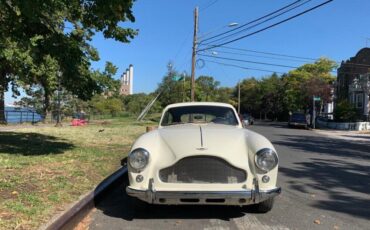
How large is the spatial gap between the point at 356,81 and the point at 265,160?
2161 inches

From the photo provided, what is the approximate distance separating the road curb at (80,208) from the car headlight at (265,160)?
7.97 feet

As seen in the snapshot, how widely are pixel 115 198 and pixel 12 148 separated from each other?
593cm

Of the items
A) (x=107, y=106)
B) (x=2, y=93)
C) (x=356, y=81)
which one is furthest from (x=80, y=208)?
(x=107, y=106)

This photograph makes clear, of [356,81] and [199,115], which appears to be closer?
[199,115]

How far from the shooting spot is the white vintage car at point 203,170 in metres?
6.36

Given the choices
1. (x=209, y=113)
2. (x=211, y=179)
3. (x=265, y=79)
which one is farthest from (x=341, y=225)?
(x=265, y=79)

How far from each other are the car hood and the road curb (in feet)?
4.81

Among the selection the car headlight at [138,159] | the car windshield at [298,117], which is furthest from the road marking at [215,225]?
the car windshield at [298,117]

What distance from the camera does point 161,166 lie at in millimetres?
6543

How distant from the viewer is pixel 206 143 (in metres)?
6.63

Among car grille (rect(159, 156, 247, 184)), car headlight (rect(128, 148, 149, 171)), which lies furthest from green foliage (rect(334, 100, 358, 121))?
car headlight (rect(128, 148, 149, 171))

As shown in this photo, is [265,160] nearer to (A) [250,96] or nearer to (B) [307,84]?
(B) [307,84]

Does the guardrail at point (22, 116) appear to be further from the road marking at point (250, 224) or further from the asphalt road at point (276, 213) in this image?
the road marking at point (250, 224)

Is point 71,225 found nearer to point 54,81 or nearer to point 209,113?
point 209,113
